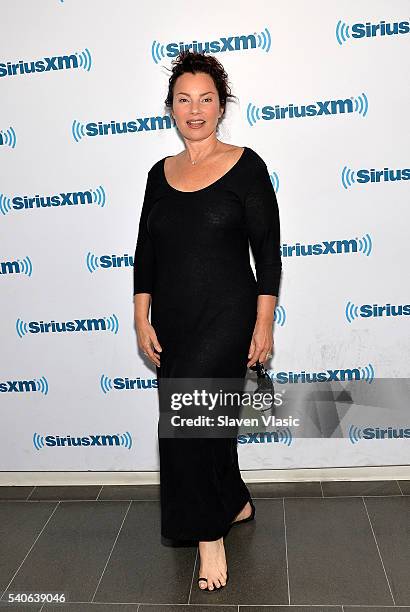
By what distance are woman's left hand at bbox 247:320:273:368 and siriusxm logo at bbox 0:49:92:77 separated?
1.33m

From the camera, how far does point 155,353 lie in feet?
9.59

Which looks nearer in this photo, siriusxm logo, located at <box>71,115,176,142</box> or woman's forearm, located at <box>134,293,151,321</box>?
woman's forearm, located at <box>134,293,151,321</box>

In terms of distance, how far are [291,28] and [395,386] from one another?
1.60 m

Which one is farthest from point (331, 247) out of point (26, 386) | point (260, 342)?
point (26, 386)

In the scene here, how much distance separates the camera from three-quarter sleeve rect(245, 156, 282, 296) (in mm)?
2643

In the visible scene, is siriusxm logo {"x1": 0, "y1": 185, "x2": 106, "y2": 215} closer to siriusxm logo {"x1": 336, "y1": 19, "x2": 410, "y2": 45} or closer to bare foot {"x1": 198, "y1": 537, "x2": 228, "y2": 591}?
siriusxm logo {"x1": 336, "y1": 19, "x2": 410, "y2": 45}

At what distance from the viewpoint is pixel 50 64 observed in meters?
3.19

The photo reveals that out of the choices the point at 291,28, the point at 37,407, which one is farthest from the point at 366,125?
the point at 37,407

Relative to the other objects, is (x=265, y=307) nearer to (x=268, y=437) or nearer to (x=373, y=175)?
(x=373, y=175)

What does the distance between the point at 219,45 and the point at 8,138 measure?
993 millimetres

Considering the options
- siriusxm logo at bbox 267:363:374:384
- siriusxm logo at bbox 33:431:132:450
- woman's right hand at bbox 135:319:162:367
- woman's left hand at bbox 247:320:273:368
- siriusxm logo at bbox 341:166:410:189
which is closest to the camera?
woman's left hand at bbox 247:320:273:368

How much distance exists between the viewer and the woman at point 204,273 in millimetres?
2654

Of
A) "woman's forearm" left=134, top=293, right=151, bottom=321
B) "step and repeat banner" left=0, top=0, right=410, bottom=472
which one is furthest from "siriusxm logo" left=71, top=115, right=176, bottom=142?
"woman's forearm" left=134, top=293, right=151, bottom=321

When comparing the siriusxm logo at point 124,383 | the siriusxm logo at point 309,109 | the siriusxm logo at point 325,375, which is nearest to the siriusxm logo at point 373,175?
the siriusxm logo at point 309,109
